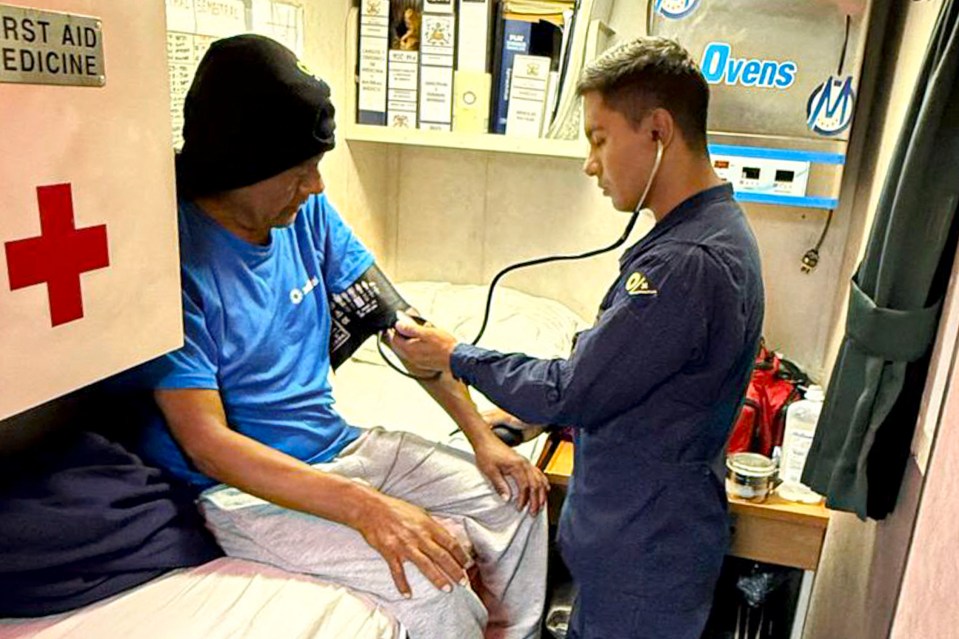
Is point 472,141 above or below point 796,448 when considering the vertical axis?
above

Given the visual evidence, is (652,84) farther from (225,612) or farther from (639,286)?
(225,612)

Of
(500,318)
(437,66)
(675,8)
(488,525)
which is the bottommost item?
(488,525)

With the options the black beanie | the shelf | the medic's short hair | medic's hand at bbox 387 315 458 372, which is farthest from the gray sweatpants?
the shelf

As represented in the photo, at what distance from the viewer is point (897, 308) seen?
118 centimetres

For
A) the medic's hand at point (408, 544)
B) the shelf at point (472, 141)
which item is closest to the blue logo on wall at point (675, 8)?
the shelf at point (472, 141)

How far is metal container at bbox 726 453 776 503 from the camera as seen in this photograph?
5.41 feet

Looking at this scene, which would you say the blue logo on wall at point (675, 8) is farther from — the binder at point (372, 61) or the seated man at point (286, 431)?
the seated man at point (286, 431)

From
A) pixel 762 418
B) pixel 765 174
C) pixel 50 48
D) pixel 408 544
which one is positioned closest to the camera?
pixel 50 48

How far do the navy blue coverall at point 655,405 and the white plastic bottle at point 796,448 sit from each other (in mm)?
381

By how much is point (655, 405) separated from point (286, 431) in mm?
603

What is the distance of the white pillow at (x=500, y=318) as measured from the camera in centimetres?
220

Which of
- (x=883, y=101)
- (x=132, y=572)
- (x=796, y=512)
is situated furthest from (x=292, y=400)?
(x=883, y=101)

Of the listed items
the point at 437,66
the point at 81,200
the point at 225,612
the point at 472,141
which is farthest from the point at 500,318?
the point at 81,200

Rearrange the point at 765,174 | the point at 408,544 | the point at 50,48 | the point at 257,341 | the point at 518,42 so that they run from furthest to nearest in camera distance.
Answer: the point at 518,42 → the point at 765,174 → the point at 257,341 → the point at 408,544 → the point at 50,48
